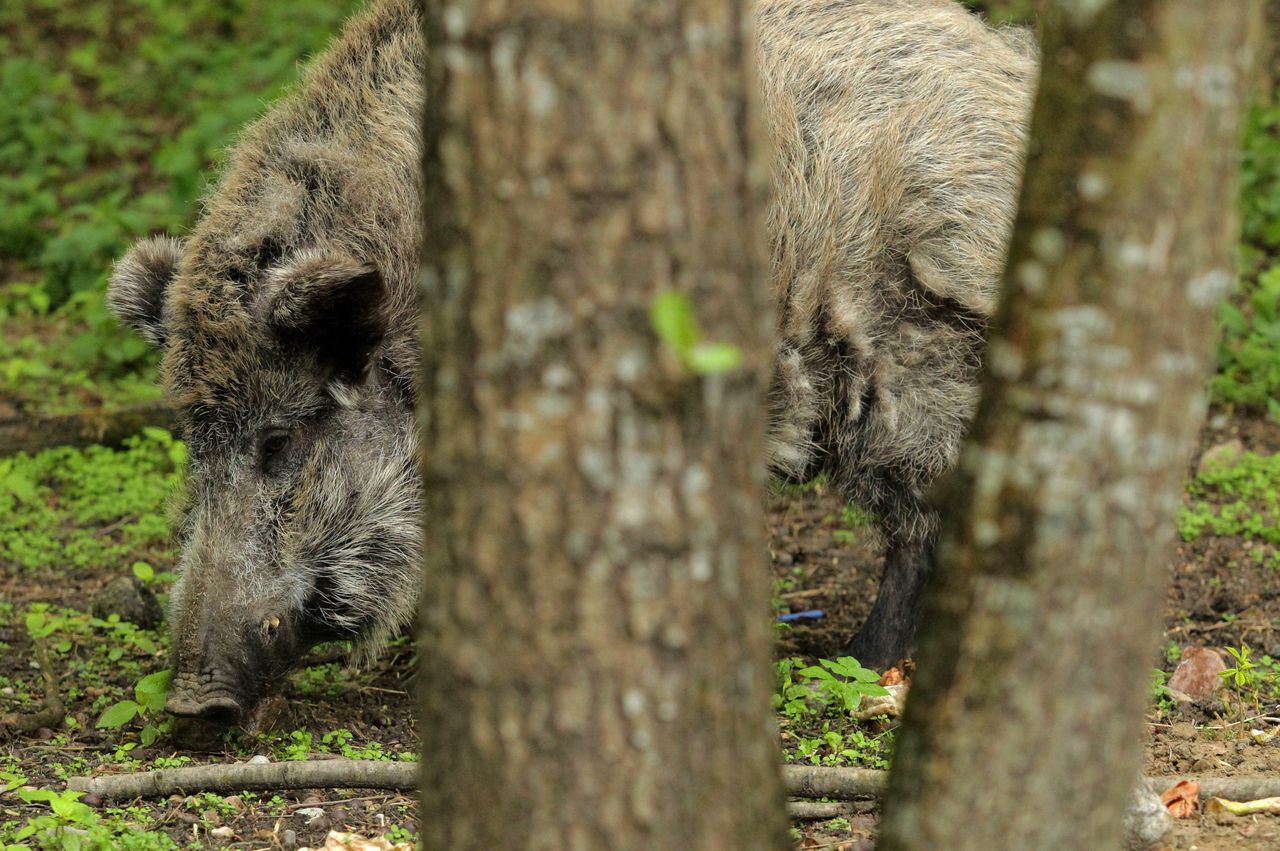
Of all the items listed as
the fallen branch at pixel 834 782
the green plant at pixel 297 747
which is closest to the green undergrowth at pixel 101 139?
the green plant at pixel 297 747

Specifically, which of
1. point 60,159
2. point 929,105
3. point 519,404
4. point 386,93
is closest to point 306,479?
point 386,93

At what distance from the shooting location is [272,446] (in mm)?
4641

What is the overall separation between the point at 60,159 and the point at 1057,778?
969 cm

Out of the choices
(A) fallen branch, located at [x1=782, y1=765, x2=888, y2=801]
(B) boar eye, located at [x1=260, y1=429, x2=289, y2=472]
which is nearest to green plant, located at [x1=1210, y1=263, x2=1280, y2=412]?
(A) fallen branch, located at [x1=782, y1=765, x2=888, y2=801]

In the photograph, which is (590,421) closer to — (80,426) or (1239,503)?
(1239,503)

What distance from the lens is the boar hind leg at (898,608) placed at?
5.09 meters

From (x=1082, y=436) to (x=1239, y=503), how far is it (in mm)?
4501

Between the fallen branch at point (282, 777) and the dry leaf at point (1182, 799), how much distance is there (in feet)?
6.13

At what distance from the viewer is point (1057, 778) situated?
208cm

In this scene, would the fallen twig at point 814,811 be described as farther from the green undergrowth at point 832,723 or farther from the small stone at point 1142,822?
the small stone at point 1142,822

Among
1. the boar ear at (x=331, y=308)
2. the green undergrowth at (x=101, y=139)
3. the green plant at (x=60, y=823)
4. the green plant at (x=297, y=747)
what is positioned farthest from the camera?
the green undergrowth at (x=101, y=139)

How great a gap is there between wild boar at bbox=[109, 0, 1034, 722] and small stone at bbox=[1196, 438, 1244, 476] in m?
2.24

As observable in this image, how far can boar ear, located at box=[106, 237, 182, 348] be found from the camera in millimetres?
4922

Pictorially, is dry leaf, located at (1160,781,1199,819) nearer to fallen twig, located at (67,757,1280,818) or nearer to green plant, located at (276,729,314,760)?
fallen twig, located at (67,757,1280,818)
